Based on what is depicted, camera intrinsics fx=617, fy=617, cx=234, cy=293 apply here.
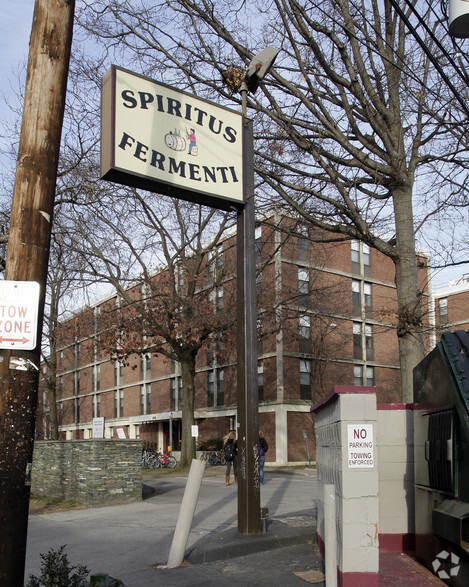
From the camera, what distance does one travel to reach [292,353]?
38438 mm

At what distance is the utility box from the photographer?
5559 mm

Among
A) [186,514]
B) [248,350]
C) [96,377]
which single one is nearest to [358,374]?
[96,377]

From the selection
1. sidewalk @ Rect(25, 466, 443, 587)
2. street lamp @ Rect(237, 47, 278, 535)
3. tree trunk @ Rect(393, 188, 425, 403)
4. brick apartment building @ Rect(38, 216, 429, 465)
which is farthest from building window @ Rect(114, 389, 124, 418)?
street lamp @ Rect(237, 47, 278, 535)

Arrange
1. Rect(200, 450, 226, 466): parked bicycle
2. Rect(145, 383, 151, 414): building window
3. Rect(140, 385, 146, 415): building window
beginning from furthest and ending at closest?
1. Rect(140, 385, 146, 415): building window
2. Rect(145, 383, 151, 414): building window
3. Rect(200, 450, 226, 466): parked bicycle

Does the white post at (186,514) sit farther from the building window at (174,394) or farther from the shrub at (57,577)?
the building window at (174,394)

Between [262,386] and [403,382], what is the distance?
92.1ft

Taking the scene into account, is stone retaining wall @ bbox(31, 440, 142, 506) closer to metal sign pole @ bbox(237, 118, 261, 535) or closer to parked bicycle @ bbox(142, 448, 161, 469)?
metal sign pole @ bbox(237, 118, 261, 535)

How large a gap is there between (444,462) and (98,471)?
32.1 ft

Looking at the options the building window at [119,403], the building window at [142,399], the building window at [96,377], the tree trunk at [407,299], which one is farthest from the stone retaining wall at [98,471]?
the building window at [96,377]

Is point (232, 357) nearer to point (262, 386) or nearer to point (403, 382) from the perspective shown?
point (262, 386)

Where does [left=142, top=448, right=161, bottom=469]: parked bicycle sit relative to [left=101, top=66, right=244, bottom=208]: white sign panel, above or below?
below

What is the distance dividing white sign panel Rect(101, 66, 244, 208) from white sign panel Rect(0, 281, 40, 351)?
4.11 meters

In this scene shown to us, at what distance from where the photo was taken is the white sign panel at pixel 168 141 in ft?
26.5

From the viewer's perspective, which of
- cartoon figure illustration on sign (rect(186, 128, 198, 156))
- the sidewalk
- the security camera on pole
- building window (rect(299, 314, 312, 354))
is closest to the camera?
the sidewalk
